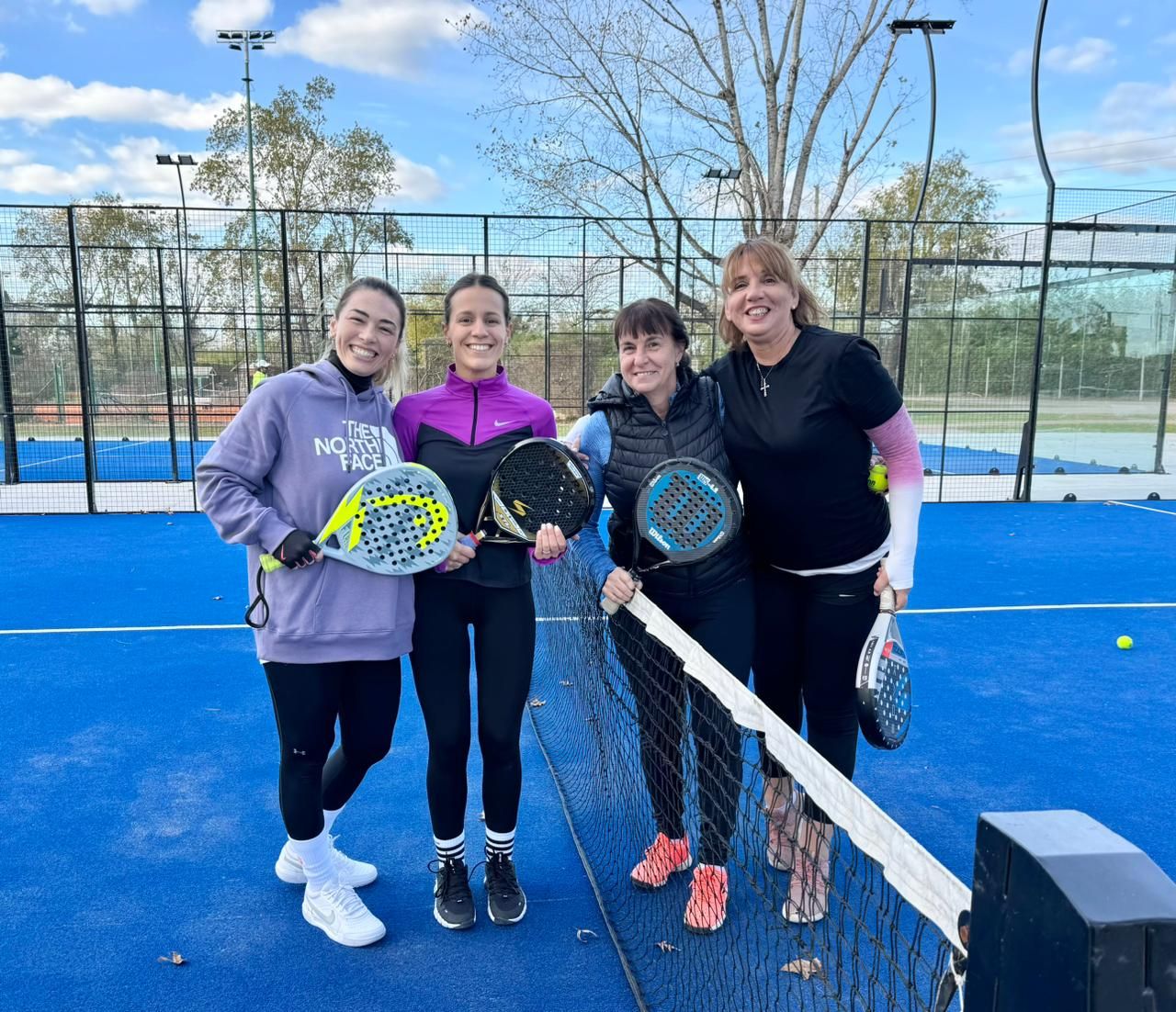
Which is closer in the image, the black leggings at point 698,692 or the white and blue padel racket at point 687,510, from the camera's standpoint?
the white and blue padel racket at point 687,510

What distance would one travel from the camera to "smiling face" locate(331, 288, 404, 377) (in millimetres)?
2527

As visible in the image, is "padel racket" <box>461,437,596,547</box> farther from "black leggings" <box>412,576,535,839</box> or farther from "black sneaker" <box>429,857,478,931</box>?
"black sneaker" <box>429,857,478,931</box>

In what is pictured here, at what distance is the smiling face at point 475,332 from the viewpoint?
2586 mm

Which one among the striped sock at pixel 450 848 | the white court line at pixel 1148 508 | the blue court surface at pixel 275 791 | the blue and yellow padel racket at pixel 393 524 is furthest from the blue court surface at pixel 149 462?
the blue and yellow padel racket at pixel 393 524

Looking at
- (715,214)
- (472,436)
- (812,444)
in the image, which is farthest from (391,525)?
(715,214)

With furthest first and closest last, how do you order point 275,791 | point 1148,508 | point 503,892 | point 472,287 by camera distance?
point 1148,508
point 275,791
point 503,892
point 472,287

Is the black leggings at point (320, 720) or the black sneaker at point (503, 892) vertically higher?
the black leggings at point (320, 720)

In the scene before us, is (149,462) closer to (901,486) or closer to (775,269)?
(775,269)

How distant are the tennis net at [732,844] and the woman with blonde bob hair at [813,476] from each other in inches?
6.6

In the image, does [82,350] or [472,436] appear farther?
[82,350]

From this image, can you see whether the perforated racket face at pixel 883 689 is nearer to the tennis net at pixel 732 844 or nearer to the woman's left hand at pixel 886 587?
the woman's left hand at pixel 886 587

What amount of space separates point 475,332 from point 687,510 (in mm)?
829

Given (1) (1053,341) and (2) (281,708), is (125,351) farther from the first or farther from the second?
(1) (1053,341)

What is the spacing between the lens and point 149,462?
697 inches
